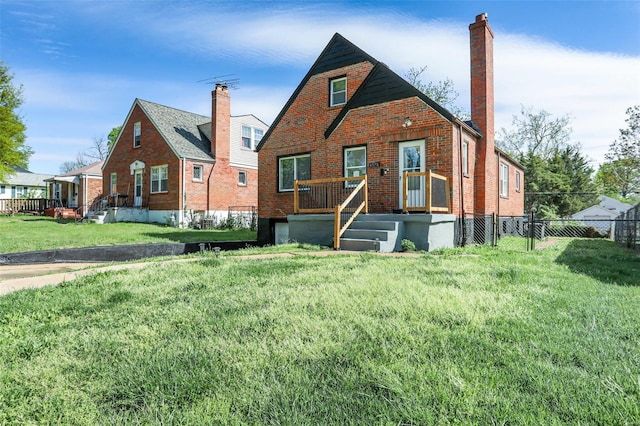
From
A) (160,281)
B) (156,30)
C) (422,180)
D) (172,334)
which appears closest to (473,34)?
(422,180)

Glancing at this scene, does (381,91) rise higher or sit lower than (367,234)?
higher

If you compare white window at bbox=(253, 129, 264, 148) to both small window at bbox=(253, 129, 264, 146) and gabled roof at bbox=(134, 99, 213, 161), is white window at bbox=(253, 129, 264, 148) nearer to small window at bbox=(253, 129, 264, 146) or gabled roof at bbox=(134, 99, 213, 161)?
small window at bbox=(253, 129, 264, 146)

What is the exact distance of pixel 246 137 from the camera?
76.7ft

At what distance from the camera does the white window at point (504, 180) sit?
14617mm

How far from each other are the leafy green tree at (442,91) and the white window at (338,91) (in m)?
19.1

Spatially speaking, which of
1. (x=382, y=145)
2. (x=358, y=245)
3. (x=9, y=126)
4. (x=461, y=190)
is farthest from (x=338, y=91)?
(x=9, y=126)

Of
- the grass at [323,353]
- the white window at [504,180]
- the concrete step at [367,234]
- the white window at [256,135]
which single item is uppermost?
the white window at [256,135]

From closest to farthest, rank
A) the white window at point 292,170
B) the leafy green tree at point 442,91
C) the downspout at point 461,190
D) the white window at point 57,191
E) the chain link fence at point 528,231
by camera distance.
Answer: the downspout at point 461,190 < the chain link fence at point 528,231 < the white window at point 292,170 < the leafy green tree at point 442,91 < the white window at point 57,191

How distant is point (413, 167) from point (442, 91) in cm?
2208

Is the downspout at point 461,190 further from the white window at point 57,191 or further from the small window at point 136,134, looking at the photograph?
the white window at point 57,191

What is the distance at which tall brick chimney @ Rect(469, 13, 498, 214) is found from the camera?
1171cm

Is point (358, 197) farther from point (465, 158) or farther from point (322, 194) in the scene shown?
point (465, 158)

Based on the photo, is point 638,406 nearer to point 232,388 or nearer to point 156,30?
point 232,388

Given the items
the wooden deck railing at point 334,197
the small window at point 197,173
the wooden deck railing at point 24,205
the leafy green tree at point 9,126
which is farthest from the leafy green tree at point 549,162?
the wooden deck railing at point 24,205
